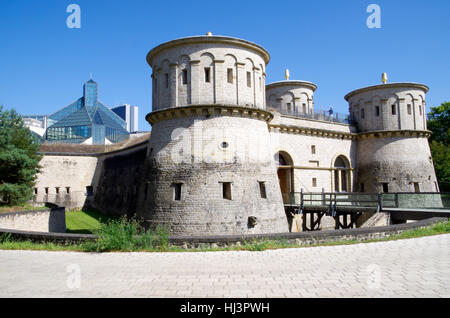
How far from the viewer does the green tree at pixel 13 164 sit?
23.8 m

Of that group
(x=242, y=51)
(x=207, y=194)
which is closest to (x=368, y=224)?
(x=207, y=194)

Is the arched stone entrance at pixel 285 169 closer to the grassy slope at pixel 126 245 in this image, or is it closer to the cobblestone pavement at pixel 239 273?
the grassy slope at pixel 126 245

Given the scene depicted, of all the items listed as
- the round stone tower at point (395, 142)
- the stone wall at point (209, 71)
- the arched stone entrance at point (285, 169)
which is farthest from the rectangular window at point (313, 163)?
the stone wall at point (209, 71)

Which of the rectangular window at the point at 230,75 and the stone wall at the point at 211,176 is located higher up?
the rectangular window at the point at 230,75

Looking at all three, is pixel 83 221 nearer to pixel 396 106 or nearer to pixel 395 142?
pixel 395 142

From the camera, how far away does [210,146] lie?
17.2 meters

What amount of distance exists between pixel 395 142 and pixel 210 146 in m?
18.3

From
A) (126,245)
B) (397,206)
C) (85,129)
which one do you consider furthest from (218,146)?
(85,129)

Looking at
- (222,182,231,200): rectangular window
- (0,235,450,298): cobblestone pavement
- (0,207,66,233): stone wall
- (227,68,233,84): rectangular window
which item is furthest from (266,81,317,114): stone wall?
(0,235,450,298): cobblestone pavement

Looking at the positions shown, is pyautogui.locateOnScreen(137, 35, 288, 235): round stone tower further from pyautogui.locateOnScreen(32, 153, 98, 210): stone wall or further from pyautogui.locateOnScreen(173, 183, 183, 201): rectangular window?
pyautogui.locateOnScreen(32, 153, 98, 210): stone wall

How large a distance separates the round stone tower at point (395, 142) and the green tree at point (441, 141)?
289 inches

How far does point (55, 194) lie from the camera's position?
35438 millimetres

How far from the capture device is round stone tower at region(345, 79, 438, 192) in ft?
89.0
